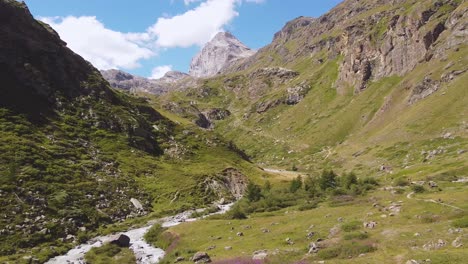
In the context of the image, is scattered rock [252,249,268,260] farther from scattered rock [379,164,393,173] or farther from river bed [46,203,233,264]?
scattered rock [379,164,393,173]

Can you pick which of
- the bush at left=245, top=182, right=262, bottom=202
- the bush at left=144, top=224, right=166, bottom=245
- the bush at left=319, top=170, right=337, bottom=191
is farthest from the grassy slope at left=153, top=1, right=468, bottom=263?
the bush at left=245, top=182, right=262, bottom=202

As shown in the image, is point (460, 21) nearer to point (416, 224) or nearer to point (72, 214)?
point (416, 224)

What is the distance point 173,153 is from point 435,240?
4015 inches

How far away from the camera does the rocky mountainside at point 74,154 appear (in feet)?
222

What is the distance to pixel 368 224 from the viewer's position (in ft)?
152

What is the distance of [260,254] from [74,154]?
238 feet

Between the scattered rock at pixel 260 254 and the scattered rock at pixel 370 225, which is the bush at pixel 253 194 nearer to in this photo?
the scattered rock at pixel 370 225

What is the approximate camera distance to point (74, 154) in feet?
323

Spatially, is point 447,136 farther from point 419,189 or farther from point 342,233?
point 342,233

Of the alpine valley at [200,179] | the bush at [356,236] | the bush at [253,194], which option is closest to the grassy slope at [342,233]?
the alpine valley at [200,179]

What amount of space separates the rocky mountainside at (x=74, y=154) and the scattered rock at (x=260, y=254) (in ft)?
105

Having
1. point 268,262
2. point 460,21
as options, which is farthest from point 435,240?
point 460,21

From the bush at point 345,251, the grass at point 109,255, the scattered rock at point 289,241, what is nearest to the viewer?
the bush at point 345,251

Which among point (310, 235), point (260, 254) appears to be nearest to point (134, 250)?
point (260, 254)
